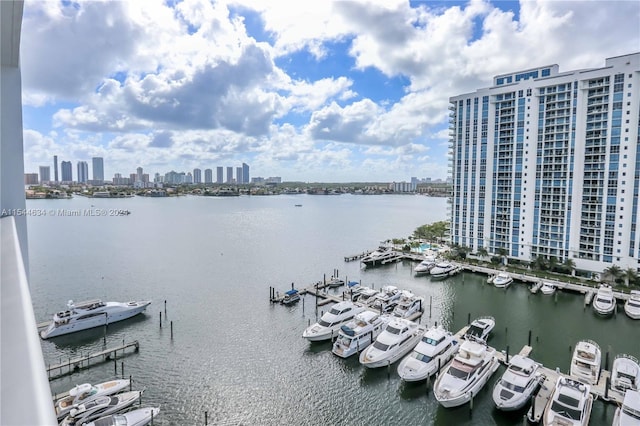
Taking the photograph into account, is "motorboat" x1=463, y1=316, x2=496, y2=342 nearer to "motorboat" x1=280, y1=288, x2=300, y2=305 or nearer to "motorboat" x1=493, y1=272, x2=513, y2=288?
"motorboat" x1=493, y1=272, x2=513, y2=288

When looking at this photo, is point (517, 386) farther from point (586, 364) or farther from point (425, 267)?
point (425, 267)

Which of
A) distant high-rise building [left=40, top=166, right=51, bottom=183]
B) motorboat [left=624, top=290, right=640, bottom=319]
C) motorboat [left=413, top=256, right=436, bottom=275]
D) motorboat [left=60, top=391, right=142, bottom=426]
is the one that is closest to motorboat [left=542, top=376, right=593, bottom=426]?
motorboat [left=624, top=290, right=640, bottom=319]

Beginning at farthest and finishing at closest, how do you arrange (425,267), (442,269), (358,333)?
1. (425,267)
2. (442,269)
3. (358,333)

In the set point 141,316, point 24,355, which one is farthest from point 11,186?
point 141,316

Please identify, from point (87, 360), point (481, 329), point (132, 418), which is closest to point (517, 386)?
point (481, 329)

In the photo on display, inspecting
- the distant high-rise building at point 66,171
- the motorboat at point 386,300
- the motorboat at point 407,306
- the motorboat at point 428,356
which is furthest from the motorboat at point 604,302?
the distant high-rise building at point 66,171

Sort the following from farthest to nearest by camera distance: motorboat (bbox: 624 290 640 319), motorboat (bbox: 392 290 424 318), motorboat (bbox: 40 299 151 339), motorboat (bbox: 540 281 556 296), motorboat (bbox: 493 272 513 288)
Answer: motorboat (bbox: 493 272 513 288), motorboat (bbox: 540 281 556 296), motorboat (bbox: 624 290 640 319), motorboat (bbox: 392 290 424 318), motorboat (bbox: 40 299 151 339)

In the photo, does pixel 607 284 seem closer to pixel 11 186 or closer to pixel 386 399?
pixel 386 399
